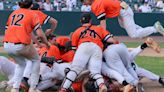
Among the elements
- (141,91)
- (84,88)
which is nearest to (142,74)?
(141,91)

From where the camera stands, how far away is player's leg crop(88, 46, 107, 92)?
28.2 ft

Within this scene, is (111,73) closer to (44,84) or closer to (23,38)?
(44,84)

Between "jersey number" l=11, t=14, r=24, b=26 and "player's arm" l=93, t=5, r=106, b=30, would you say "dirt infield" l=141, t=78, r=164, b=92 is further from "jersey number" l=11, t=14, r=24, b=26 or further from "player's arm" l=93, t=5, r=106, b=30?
"jersey number" l=11, t=14, r=24, b=26

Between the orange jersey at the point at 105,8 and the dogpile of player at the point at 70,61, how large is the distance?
1.33 m

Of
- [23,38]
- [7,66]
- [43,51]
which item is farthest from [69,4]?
[23,38]

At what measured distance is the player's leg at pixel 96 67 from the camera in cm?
859

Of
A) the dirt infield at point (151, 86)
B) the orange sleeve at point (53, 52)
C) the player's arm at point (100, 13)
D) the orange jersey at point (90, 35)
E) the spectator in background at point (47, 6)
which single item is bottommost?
the spectator in background at point (47, 6)

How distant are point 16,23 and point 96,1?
2715 millimetres

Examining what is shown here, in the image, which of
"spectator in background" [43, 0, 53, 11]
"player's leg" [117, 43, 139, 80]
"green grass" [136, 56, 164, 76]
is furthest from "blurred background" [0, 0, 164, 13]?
"player's leg" [117, 43, 139, 80]

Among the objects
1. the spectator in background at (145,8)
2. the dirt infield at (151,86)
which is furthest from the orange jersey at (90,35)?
the spectator in background at (145,8)

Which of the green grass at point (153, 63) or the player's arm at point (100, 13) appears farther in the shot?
the green grass at point (153, 63)

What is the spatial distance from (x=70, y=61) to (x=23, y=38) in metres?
1.51

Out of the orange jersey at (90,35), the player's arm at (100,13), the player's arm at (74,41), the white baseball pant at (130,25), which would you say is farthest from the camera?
the white baseball pant at (130,25)

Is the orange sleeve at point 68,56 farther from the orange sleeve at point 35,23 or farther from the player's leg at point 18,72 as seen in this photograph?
the orange sleeve at point 35,23
